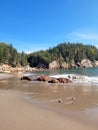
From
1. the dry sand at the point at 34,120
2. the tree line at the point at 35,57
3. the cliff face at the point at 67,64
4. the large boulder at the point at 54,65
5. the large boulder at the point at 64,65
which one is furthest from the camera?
the large boulder at the point at 64,65

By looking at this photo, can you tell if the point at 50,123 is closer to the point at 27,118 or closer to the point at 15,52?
the point at 27,118

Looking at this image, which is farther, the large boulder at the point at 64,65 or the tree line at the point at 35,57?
the large boulder at the point at 64,65

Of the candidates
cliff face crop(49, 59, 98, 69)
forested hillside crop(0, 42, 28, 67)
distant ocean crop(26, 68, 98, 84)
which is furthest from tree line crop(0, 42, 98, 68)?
distant ocean crop(26, 68, 98, 84)

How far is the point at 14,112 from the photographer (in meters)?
10.9

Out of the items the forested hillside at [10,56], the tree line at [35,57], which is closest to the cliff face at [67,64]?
the tree line at [35,57]

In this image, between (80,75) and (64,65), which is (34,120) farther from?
(64,65)

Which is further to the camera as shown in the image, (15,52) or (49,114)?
(15,52)

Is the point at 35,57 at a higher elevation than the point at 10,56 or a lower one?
higher

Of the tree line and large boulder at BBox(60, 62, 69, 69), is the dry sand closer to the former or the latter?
the tree line

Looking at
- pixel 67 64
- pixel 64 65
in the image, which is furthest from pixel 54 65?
pixel 67 64

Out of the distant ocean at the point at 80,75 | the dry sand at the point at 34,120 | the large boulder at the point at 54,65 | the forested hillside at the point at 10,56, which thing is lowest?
the dry sand at the point at 34,120

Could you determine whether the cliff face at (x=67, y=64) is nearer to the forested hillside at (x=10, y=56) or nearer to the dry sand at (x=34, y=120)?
the forested hillside at (x=10, y=56)

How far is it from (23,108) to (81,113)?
123 inches

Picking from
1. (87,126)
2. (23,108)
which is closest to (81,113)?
(87,126)
